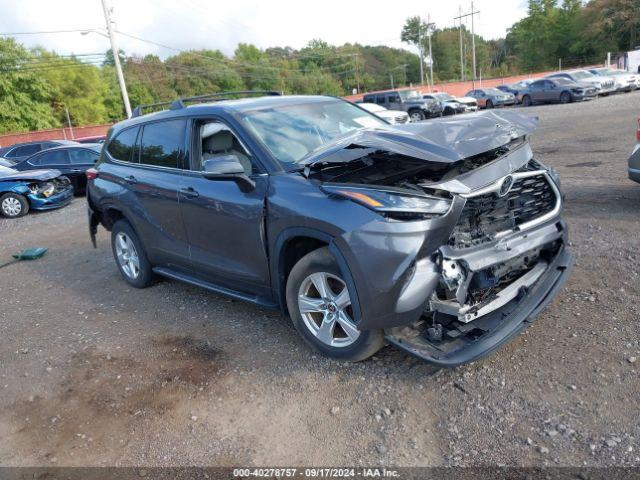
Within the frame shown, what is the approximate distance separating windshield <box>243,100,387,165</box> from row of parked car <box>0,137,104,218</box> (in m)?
9.84

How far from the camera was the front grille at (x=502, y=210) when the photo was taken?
3303 millimetres

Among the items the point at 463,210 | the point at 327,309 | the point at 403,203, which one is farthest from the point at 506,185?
the point at 327,309

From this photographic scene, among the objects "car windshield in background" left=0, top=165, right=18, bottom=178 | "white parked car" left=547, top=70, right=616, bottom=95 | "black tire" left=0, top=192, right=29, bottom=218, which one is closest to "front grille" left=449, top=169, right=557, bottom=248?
"black tire" left=0, top=192, right=29, bottom=218

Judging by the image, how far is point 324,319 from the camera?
3582 mm

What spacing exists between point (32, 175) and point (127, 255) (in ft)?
25.8

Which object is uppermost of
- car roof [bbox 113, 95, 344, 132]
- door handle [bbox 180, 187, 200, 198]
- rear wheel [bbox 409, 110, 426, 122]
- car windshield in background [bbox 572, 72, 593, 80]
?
car roof [bbox 113, 95, 344, 132]

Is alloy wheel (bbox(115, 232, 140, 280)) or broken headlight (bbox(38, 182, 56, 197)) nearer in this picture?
alloy wheel (bbox(115, 232, 140, 280))

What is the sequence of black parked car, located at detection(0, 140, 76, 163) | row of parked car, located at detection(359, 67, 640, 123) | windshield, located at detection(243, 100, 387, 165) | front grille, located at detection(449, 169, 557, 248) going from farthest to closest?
row of parked car, located at detection(359, 67, 640, 123), black parked car, located at detection(0, 140, 76, 163), windshield, located at detection(243, 100, 387, 165), front grille, located at detection(449, 169, 557, 248)

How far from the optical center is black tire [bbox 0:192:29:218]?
11852 millimetres

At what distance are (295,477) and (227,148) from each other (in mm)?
2610

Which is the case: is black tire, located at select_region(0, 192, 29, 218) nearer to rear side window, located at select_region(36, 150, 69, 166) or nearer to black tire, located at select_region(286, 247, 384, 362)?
rear side window, located at select_region(36, 150, 69, 166)

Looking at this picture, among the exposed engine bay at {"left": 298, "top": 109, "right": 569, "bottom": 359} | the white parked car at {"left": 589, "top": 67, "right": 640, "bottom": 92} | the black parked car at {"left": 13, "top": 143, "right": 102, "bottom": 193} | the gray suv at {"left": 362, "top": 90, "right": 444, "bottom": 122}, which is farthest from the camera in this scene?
the white parked car at {"left": 589, "top": 67, "right": 640, "bottom": 92}

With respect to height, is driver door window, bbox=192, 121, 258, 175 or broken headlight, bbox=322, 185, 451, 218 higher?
driver door window, bbox=192, 121, 258, 175

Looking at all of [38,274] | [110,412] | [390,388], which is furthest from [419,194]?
[38,274]
